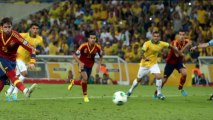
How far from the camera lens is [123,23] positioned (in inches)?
1470

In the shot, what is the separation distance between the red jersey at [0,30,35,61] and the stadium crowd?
56.8ft

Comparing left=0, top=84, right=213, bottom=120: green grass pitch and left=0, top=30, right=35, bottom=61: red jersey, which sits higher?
left=0, top=30, right=35, bottom=61: red jersey

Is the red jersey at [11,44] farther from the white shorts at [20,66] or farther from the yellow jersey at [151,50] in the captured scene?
the yellow jersey at [151,50]

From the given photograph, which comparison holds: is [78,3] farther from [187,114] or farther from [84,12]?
[187,114]

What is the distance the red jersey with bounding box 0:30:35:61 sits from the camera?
1622 cm

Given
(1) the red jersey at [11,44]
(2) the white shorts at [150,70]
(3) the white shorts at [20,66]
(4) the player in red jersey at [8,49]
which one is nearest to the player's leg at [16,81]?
(4) the player in red jersey at [8,49]

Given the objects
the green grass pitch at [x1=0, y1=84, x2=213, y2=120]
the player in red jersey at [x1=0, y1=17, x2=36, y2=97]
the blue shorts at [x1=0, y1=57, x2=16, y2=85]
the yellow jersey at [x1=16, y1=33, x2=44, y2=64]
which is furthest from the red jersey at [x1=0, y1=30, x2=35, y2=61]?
the yellow jersey at [x1=16, y1=33, x2=44, y2=64]

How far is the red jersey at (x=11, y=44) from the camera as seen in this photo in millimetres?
16219

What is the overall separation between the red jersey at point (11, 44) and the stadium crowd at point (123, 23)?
56.8 ft

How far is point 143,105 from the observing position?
17891mm

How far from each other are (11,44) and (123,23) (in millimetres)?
21328

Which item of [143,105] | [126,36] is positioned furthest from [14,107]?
[126,36]

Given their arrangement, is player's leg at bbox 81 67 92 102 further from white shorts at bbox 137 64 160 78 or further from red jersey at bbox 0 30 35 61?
red jersey at bbox 0 30 35 61

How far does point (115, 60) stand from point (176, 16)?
4.61 metres
